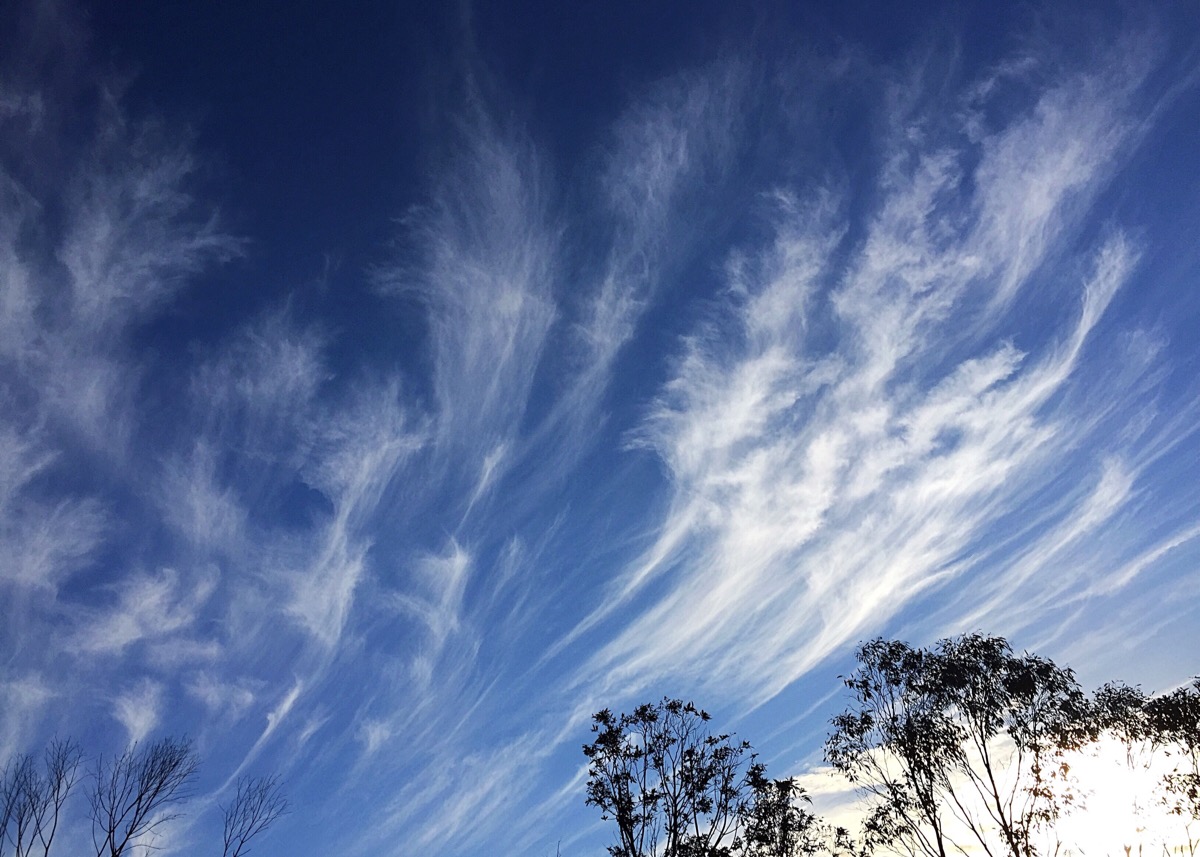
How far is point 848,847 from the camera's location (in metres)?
28.8

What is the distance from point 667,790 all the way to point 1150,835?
22739 millimetres

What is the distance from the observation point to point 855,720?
94.1ft

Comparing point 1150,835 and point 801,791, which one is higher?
point 801,791

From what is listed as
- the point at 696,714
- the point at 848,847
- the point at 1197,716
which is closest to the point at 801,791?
the point at 848,847

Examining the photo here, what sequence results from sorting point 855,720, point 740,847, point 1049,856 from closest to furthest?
point 1049,856 < point 740,847 < point 855,720

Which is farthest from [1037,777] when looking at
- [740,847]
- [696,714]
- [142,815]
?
[142,815]

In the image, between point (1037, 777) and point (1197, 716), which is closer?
point (1037, 777)

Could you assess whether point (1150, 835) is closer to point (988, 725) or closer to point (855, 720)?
point (988, 725)

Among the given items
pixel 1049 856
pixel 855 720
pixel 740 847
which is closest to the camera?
pixel 1049 856

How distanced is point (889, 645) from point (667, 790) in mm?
12039

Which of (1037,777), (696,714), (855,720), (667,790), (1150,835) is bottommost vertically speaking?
(1150,835)

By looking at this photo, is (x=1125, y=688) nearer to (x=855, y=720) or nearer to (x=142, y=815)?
(x=855, y=720)

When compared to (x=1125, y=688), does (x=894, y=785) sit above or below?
above

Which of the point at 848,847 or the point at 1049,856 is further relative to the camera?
the point at 848,847
